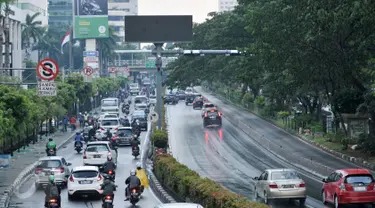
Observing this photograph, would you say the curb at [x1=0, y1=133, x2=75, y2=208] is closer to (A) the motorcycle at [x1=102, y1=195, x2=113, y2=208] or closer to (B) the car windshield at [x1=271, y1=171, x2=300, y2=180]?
(A) the motorcycle at [x1=102, y1=195, x2=113, y2=208]

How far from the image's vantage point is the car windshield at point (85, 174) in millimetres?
31812

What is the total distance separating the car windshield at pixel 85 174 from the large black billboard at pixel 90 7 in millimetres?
106326

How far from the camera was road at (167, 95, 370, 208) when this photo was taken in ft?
123

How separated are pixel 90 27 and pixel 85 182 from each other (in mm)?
106904

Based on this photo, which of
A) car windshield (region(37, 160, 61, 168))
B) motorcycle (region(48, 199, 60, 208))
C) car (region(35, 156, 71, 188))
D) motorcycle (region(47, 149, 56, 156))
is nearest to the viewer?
motorcycle (region(48, 199, 60, 208))

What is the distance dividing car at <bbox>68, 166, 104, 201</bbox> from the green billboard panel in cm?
10591

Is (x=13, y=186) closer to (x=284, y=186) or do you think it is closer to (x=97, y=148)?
(x=97, y=148)

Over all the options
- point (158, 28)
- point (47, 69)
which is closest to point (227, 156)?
point (158, 28)

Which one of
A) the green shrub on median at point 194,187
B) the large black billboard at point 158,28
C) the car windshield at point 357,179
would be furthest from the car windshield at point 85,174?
the large black billboard at point 158,28

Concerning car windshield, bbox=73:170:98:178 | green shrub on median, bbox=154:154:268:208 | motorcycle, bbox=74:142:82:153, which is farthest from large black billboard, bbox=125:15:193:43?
car windshield, bbox=73:170:98:178

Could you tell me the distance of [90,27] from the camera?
137 m

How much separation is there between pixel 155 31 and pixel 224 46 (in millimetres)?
33503

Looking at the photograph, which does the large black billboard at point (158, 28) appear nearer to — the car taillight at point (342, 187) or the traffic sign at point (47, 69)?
the traffic sign at point (47, 69)

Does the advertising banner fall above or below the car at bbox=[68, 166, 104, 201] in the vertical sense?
above
